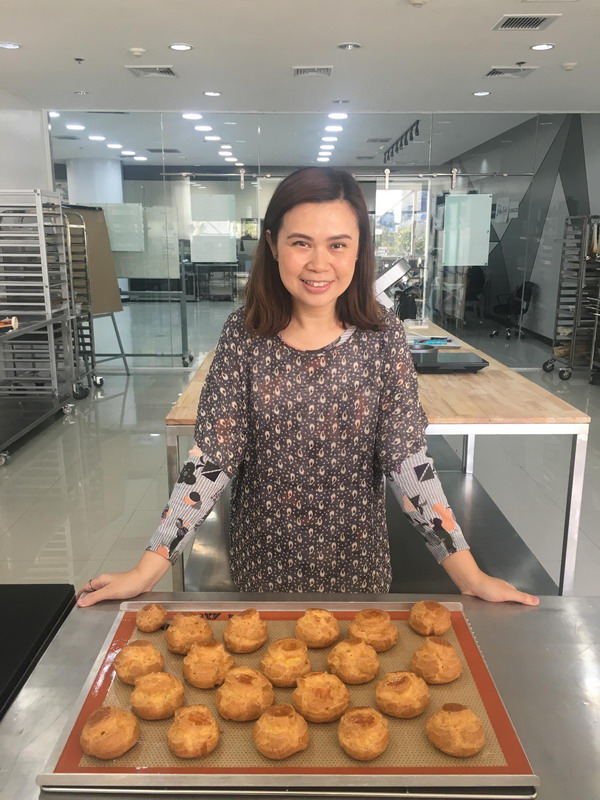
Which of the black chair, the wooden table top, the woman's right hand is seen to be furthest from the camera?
the black chair

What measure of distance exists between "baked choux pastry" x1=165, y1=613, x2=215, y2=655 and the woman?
0.82 ft

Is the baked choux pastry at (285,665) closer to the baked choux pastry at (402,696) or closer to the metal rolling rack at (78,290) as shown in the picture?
the baked choux pastry at (402,696)

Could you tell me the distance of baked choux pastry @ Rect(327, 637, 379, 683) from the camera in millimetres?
971

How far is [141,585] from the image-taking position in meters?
1.24

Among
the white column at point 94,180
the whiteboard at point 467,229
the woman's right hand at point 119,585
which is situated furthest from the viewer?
the whiteboard at point 467,229

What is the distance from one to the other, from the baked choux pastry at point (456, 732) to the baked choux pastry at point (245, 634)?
0.30m

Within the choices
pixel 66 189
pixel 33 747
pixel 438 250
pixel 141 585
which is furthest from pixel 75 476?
pixel 438 250

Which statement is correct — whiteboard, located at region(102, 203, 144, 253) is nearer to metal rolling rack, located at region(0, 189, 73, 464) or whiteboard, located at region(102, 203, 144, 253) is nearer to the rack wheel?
metal rolling rack, located at region(0, 189, 73, 464)

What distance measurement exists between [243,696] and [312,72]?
6028 millimetres

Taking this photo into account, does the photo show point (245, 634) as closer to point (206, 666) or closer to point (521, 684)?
point (206, 666)

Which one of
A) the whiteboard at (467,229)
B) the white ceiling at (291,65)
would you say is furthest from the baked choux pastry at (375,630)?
the whiteboard at (467,229)

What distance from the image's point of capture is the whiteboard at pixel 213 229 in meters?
8.51

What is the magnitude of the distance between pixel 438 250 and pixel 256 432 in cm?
770

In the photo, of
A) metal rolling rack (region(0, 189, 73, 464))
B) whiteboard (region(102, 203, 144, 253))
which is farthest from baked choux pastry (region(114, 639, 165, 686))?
whiteboard (region(102, 203, 144, 253))
